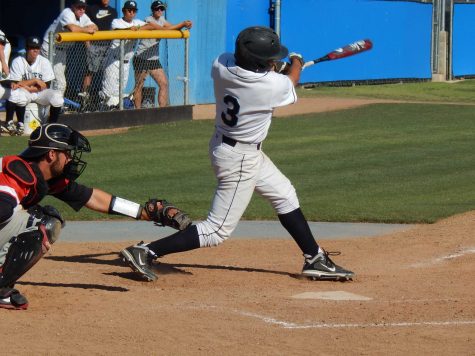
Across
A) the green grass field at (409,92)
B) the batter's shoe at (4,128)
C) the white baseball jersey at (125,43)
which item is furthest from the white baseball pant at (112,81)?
the green grass field at (409,92)

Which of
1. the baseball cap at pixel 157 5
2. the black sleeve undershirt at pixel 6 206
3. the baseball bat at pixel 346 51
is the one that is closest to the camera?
the black sleeve undershirt at pixel 6 206

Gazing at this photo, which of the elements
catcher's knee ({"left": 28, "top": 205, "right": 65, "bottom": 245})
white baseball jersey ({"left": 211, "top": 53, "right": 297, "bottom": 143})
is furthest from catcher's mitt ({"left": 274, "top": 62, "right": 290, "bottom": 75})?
catcher's knee ({"left": 28, "top": 205, "right": 65, "bottom": 245})

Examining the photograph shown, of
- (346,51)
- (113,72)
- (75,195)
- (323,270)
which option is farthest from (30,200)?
(113,72)

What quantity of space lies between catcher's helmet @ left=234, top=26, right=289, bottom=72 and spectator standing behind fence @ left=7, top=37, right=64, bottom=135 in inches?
345

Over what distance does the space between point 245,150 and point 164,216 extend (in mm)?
765

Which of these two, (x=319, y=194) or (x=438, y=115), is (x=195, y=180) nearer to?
(x=319, y=194)

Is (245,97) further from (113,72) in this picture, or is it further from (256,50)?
(113,72)

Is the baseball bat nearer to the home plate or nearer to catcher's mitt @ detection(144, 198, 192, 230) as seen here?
catcher's mitt @ detection(144, 198, 192, 230)

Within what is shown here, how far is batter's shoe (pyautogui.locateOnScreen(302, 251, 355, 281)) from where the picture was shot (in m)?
7.72

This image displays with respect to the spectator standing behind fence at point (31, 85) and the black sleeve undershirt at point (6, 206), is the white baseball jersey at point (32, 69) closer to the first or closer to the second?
the spectator standing behind fence at point (31, 85)

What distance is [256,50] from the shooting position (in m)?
7.04

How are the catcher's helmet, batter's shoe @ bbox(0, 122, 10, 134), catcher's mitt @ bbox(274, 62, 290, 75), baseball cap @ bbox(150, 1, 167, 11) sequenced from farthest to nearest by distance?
baseball cap @ bbox(150, 1, 167, 11)
batter's shoe @ bbox(0, 122, 10, 134)
catcher's mitt @ bbox(274, 62, 290, 75)
the catcher's helmet

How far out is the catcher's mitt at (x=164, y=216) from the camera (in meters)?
7.46

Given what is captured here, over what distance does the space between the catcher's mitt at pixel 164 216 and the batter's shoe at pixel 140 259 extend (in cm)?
23
